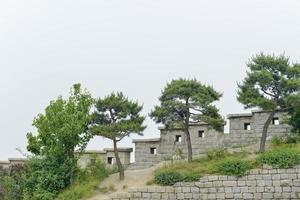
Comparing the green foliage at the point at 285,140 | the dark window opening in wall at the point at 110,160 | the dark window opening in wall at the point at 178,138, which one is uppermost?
the dark window opening in wall at the point at 178,138

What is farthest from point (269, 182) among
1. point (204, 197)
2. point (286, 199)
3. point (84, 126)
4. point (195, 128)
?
point (84, 126)

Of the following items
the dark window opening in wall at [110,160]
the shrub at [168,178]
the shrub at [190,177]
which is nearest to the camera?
the shrub at [190,177]

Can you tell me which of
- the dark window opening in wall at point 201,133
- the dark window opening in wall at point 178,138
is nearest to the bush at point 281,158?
the dark window opening in wall at point 201,133

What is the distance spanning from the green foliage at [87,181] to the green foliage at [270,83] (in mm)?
5114

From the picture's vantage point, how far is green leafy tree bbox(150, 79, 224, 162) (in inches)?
659

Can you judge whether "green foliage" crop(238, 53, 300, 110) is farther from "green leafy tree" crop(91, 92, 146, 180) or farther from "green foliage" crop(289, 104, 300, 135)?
"green leafy tree" crop(91, 92, 146, 180)

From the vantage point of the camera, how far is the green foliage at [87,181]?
658 inches

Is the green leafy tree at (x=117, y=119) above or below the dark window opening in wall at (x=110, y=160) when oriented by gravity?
above

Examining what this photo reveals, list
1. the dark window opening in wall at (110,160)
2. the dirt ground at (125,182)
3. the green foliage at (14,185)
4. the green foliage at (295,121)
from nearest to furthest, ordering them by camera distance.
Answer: the dirt ground at (125,182)
the green foliage at (295,121)
the green foliage at (14,185)
the dark window opening in wall at (110,160)

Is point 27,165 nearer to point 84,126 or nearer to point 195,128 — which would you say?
point 84,126

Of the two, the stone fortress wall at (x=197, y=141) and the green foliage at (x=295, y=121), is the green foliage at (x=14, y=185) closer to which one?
the stone fortress wall at (x=197, y=141)

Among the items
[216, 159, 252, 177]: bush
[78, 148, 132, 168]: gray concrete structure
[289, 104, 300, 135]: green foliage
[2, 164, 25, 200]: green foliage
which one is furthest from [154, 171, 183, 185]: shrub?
[2, 164, 25, 200]: green foliage

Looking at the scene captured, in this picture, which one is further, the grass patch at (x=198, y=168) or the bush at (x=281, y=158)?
the grass patch at (x=198, y=168)

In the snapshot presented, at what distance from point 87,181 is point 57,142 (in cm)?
163
